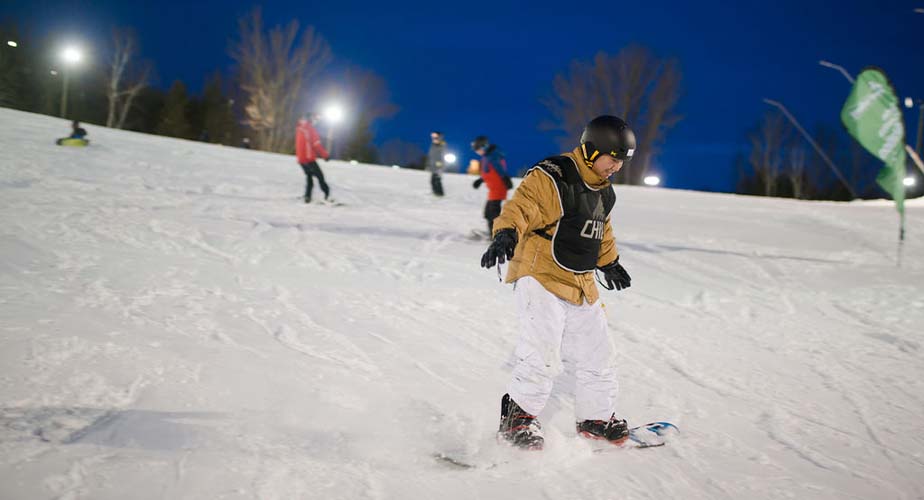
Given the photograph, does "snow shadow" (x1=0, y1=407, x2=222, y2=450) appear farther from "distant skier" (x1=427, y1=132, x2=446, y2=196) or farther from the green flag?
"distant skier" (x1=427, y1=132, x2=446, y2=196)

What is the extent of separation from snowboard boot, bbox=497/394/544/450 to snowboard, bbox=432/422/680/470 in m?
0.18

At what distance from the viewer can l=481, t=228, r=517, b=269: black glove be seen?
2.58 metres

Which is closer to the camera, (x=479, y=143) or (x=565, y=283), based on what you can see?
(x=565, y=283)

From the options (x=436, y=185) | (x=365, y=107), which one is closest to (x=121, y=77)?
(x=365, y=107)

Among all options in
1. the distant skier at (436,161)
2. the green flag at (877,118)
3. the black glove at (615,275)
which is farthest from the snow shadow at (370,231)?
the black glove at (615,275)

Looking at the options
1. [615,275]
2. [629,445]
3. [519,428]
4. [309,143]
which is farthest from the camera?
[309,143]

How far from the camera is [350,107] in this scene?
51812mm

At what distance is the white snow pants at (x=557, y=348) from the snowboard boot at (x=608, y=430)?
0.11 feet

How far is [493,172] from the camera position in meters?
8.78

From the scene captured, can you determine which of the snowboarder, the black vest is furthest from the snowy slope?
the snowboarder

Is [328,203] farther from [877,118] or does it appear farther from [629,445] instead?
[629,445]

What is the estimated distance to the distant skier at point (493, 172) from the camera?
868 cm

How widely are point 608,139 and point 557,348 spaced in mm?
1061

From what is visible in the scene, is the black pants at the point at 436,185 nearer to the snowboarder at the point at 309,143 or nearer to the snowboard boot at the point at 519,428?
the snowboarder at the point at 309,143
